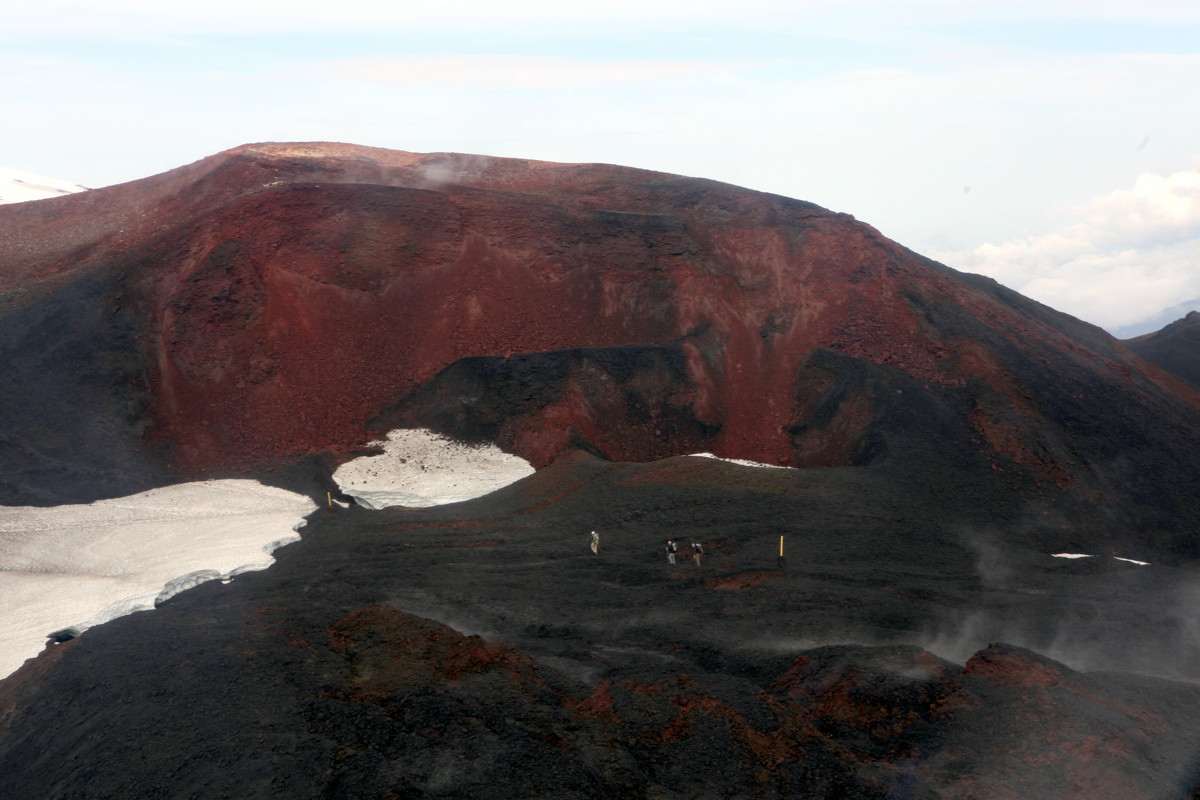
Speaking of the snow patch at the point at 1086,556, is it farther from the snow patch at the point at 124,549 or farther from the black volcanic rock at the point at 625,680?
A: the snow patch at the point at 124,549

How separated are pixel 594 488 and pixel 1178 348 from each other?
42.8 metres

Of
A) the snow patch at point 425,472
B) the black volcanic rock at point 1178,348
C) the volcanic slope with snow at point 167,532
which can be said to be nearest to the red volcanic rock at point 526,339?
the snow patch at point 425,472

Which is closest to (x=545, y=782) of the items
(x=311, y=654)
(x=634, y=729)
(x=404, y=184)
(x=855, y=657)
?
(x=634, y=729)

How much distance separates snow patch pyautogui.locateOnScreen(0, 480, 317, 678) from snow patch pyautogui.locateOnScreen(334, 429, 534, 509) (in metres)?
1.91

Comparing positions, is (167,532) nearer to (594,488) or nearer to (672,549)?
(594,488)

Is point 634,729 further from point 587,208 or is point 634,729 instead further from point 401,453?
point 587,208

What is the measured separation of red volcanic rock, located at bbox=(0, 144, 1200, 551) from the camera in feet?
84.5

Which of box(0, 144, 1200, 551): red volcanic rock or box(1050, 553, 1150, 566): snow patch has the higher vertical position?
box(0, 144, 1200, 551): red volcanic rock

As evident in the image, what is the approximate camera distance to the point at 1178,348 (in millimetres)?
47969

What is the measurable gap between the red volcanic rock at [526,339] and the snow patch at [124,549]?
5.82 feet

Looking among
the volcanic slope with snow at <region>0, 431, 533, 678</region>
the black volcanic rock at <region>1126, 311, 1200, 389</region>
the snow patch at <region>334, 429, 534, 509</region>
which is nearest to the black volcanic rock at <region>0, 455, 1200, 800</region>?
the volcanic slope with snow at <region>0, 431, 533, 678</region>

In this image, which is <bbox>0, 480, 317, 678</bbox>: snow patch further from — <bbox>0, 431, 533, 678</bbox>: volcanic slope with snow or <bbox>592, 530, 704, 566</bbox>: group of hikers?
<bbox>592, 530, 704, 566</bbox>: group of hikers

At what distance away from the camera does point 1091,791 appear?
8.97m

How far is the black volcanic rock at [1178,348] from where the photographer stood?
45531mm
